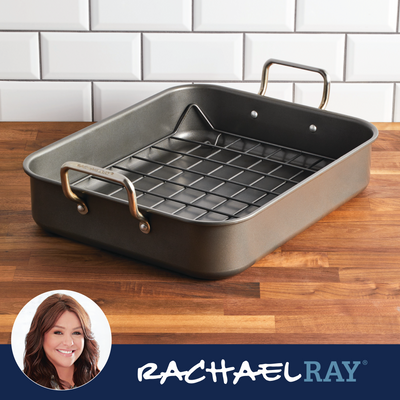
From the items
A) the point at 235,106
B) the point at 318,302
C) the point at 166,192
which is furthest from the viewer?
the point at 235,106

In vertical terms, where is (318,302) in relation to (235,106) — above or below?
below

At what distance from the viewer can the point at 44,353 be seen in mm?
619

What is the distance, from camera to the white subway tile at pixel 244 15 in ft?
3.76

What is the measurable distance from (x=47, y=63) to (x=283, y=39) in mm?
391

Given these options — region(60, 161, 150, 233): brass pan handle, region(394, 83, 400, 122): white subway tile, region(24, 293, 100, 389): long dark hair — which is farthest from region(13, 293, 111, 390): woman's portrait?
region(394, 83, 400, 122): white subway tile

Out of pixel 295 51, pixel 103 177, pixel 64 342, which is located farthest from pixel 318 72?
pixel 64 342

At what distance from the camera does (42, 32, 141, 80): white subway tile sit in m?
1.16

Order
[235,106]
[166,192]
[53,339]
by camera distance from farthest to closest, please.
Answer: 1. [235,106]
2. [166,192]
3. [53,339]

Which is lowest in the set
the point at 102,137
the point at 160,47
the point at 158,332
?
the point at 158,332

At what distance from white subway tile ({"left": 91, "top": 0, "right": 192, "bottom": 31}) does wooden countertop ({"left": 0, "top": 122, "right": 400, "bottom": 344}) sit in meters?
0.38

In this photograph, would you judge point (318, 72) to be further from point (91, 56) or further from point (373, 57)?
point (91, 56)

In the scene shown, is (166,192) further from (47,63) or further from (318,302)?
(47,63)

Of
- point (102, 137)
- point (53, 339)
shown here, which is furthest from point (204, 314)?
point (102, 137)

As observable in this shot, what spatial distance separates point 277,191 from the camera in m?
0.93
